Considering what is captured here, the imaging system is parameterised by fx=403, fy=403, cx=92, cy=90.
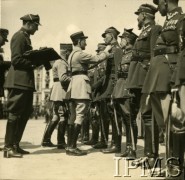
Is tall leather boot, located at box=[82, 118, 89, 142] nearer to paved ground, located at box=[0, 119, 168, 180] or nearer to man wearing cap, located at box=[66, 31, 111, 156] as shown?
man wearing cap, located at box=[66, 31, 111, 156]

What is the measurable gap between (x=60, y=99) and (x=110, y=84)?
1.14m

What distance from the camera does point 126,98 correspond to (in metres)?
6.57

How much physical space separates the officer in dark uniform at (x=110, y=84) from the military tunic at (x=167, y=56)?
2261 millimetres

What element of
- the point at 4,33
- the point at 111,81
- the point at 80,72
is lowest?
the point at 111,81

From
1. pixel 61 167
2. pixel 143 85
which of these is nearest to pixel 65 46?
pixel 143 85

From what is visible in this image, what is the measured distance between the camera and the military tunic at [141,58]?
568cm

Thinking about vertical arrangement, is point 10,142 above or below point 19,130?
below

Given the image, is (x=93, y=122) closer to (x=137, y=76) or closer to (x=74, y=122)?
(x=74, y=122)

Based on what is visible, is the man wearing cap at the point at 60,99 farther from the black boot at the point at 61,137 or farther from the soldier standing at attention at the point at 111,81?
the soldier standing at attention at the point at 111,81

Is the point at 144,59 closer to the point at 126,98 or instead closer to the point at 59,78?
the point at 126,98

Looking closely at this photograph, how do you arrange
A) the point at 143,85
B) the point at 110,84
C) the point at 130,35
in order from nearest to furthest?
the point at 143,85, the point at 130,35, the point at 110,84

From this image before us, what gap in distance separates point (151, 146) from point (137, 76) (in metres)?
1.05

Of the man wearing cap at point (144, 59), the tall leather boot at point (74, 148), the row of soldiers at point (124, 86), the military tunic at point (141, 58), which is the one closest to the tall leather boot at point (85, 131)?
the row of soldiers at point (124, 86)

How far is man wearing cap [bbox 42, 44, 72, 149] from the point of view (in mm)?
7914
